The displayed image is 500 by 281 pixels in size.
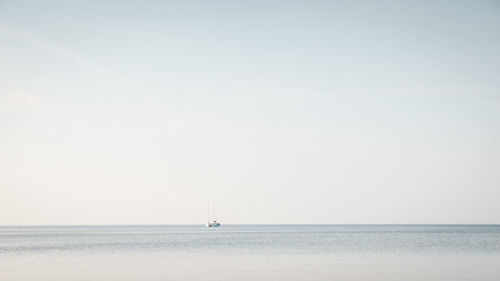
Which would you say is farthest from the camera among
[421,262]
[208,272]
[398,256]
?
[398,256]

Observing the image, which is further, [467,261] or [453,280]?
[467,261]

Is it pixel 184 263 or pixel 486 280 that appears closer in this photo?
pixel 486 280

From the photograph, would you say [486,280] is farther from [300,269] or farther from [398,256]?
[398,256]

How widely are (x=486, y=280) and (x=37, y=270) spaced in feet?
94.6

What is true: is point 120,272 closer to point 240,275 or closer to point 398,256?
point 240,275

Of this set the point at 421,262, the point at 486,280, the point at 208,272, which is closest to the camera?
the point at 486,280

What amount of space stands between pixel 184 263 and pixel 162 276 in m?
8.65

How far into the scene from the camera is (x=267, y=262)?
42094 millimetres

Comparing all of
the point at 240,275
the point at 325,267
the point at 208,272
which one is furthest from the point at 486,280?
the point at 208,272

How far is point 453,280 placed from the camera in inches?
1220

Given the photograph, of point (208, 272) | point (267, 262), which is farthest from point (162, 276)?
point (267, 262)

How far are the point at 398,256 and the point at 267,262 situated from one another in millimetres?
12968

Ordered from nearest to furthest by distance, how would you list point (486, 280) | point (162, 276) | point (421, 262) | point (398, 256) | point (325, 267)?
point (486, 280), point (162, 276), point (325, 267), point (421, 262), point (398, 256)

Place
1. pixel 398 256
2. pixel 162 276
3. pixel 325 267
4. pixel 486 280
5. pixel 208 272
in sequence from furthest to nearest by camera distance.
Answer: pixel 398 256 → pixel 325 267 → pixel 208 272 → pixel 162 276 → pixel 486 280
